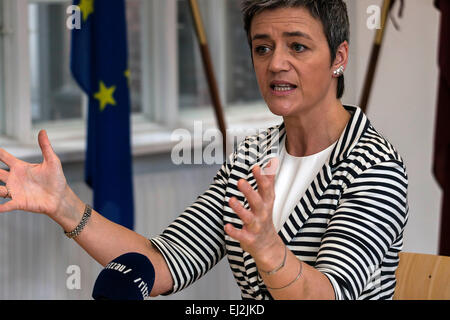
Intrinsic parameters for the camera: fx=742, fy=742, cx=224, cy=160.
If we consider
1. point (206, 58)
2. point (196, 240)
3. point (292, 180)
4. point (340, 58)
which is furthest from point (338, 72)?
point (206, 58)

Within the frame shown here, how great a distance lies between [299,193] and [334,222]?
7.0 inches

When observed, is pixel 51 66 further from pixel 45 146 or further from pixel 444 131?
pixel 45 146

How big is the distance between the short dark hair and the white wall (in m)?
1.87

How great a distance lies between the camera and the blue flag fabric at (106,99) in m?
2.56

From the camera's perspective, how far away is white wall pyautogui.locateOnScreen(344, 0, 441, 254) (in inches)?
132

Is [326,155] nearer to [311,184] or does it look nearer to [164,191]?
[311,184]

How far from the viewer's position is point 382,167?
1.38m

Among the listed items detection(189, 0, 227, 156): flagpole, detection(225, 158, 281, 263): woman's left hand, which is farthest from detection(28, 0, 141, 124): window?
detection(225, 158, 281, 263): woman's left hand

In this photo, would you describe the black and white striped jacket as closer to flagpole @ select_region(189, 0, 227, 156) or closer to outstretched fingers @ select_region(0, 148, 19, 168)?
outstretched fingers @ select_region(0, 148, 19, 168)

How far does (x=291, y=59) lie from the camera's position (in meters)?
1.42

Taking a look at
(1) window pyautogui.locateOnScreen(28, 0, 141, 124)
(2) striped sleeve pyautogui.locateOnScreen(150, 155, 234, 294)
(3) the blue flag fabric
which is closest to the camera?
(2) striped sleeve pyautogui.locateOnScreen(150, 155, 234, 294)

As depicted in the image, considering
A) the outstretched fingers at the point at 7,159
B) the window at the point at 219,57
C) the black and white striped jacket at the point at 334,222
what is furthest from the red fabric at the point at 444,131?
the outstretched fingers at the point at 7,159

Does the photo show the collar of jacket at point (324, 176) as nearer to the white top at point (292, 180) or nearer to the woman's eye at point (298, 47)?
the white top at point (292, 180)
